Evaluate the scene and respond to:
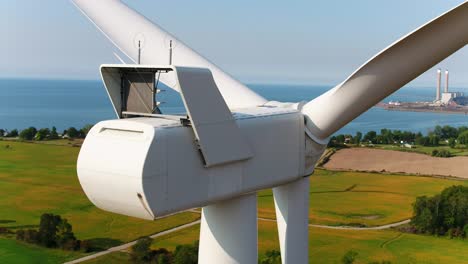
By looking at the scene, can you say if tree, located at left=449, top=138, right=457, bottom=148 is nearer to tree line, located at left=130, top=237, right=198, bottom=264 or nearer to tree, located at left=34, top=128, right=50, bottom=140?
tree, located at left=34, top=128, right=50, bottom=140

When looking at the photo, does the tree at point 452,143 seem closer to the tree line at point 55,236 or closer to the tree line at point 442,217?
the tree line at point 442,217

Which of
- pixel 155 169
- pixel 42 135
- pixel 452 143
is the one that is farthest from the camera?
pixel 452 143

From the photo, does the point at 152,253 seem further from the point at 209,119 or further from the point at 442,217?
the point at 209,119

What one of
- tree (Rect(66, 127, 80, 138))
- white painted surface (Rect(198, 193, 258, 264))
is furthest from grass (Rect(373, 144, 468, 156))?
white painted surface (Rect(198, 193, 258, 264))

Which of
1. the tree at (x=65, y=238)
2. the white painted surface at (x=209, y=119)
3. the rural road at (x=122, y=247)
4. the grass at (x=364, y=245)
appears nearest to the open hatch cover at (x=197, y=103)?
the white painted surface at (x=209, y=119)

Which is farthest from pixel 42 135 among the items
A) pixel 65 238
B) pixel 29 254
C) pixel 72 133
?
pixel 29 254

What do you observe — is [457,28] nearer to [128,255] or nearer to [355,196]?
[128,255]

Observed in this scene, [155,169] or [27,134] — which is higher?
[155,169]
